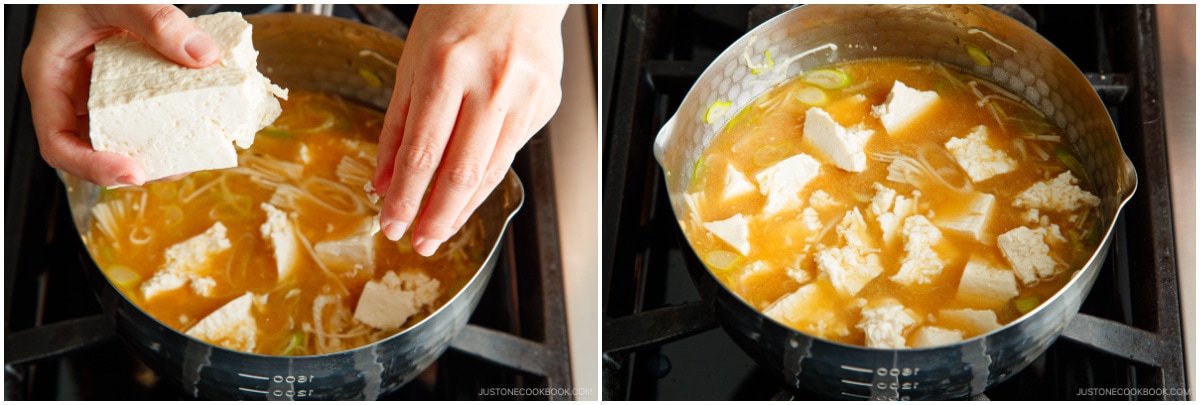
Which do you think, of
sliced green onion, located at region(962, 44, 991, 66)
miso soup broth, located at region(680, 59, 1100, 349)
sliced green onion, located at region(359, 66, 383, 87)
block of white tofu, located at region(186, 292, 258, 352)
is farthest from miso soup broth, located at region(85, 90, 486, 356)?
sliced green onion, located at region(962, 44, 991, 66)

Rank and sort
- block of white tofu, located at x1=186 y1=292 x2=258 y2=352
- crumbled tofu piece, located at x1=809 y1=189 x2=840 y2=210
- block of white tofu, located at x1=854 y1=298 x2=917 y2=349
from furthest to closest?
1. crumbled tofu piece, located at x1=809 y1=189 x2=840 y2=210
2. block of white tofu, located at x1=186 y1=292 x2=258 y2=352
3. block of white tofu, located at x1=854 y1=298 x2=917 y2=349

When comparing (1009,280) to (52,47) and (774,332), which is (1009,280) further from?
(52,47)

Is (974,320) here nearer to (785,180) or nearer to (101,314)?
(785,180)

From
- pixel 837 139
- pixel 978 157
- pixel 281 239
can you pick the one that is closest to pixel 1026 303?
pixel 978 157

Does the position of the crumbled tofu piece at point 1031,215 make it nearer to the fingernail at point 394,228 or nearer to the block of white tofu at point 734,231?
the block of white tofu at point 734,231

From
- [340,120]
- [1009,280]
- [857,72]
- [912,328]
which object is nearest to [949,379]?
[912,328]

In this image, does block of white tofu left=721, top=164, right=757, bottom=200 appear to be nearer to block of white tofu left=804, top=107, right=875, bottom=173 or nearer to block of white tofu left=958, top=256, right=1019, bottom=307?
block of white tofu left=804, top=107, right=875, bottom=173
